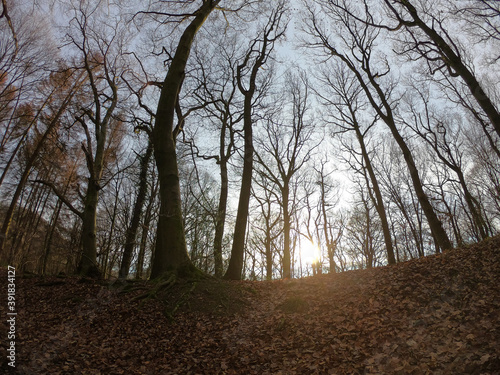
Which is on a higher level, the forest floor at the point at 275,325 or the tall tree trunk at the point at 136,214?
the tall tree trunk at the point at 136,214

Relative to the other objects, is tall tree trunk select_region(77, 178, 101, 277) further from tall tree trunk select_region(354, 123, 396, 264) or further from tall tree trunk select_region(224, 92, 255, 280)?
tall tree trunk select_region(354, 123, 396, 264)

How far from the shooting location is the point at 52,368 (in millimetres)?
3580

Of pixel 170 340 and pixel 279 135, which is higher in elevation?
pixel 279 135

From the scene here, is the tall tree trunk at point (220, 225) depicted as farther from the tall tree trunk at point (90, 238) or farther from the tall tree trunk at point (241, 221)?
the tall tree trunk at point (90, 238)

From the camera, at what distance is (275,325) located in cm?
534

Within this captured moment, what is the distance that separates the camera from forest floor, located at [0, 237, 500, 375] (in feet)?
12.3

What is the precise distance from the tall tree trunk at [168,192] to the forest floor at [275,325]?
69 centimetres

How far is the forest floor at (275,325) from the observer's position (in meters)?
3.74

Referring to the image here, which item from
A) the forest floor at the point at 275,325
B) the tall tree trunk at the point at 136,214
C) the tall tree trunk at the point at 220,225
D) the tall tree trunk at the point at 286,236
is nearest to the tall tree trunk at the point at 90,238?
the forest floor at the point at 275,325

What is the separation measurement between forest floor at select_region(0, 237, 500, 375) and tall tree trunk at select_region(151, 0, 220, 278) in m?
0.69

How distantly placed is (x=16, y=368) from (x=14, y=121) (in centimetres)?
1549

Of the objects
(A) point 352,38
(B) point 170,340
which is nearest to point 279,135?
(A) point 352,38

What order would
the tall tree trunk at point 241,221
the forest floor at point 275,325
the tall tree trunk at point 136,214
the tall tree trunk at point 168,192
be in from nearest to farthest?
the forest floor at point 275,325 → the tall tree trunk at point 168,192 → the tall tree trunk at point 241,221 → the tall tree trunk at point 136,214

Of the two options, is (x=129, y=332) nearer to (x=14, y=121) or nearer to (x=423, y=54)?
(x=423, y=54)
